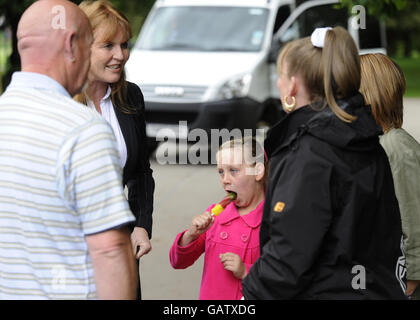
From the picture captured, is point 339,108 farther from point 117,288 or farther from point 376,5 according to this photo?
point 376,5

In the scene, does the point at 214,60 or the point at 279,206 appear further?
the point at 214,60

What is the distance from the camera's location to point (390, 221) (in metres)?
2.41

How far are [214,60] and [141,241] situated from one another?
758 centimetres

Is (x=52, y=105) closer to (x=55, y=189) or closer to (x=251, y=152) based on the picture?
(x=55, y=189)

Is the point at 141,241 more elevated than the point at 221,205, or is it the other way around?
the point at 221,205

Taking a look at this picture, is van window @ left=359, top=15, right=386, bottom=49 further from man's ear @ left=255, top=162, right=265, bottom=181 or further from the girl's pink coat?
the girl's pink coat

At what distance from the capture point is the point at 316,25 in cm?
1216

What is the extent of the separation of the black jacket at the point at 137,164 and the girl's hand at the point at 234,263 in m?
0.56

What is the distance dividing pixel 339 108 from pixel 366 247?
460 mm

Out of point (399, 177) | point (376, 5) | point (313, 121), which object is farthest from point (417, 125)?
point (313, 121)

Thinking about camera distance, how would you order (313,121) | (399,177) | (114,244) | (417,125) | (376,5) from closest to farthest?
(114,244), (313,121), (399,177), (376,5), (417,125)

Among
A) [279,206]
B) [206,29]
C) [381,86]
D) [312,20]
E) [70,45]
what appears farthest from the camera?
[312,20]


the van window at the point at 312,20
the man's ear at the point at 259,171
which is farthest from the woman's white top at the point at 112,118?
the van window at the point at 312,20

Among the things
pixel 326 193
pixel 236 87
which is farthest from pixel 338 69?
pixel 236 87
